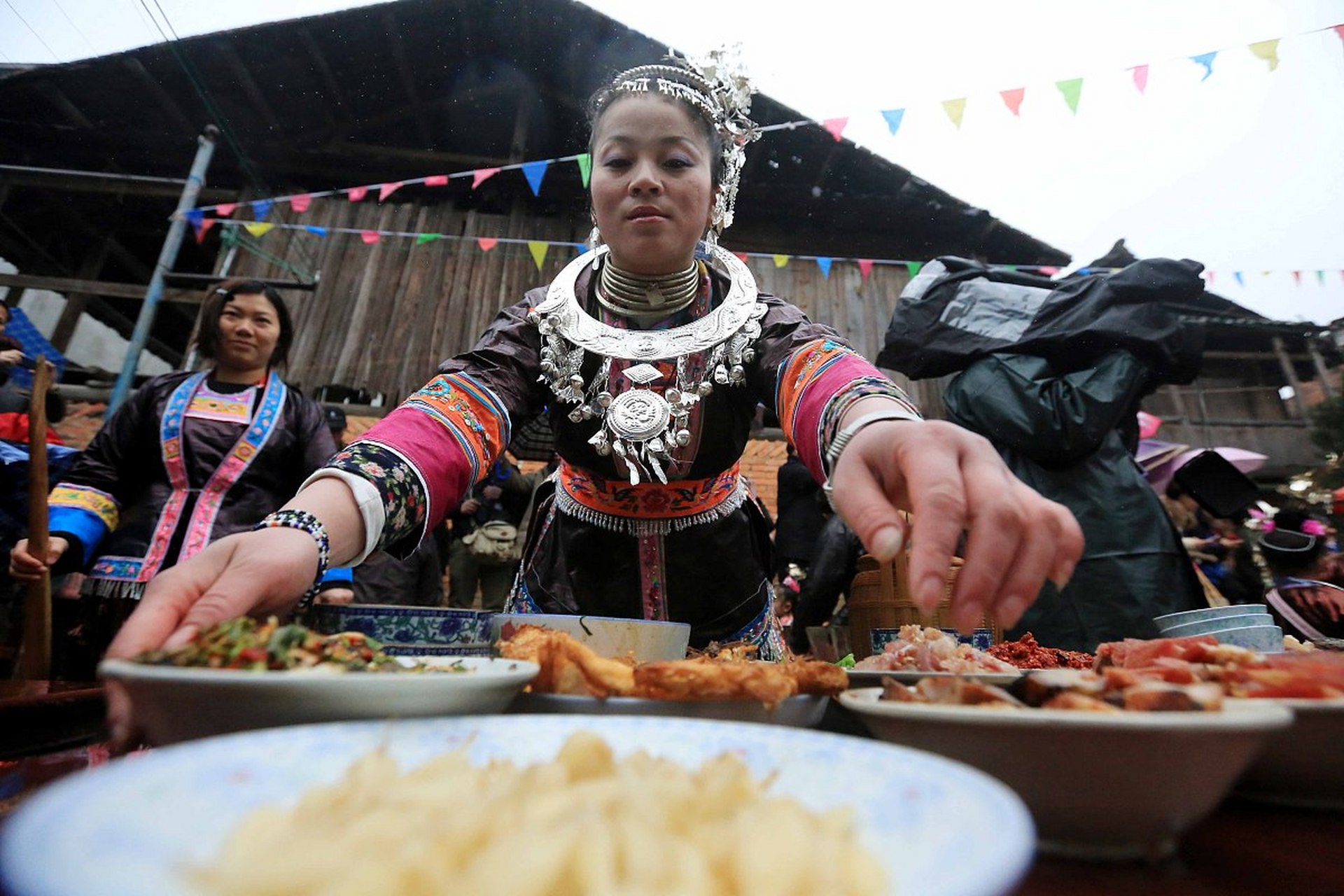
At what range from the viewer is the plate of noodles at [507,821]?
12.8 inches

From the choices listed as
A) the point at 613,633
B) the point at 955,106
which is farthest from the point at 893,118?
the point at 613,633

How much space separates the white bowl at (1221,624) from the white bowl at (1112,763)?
0.90 m

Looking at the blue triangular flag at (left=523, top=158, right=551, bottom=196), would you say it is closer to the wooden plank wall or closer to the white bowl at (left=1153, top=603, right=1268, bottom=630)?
the wooden plank wall

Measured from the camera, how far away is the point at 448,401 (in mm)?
1355

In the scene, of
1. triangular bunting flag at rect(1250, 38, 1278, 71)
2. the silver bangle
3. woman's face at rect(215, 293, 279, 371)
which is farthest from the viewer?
triangular bunting flag at rect(1250, 38, 1278, 71)

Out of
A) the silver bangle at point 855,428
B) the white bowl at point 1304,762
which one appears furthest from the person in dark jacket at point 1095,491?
the white bowl at point 1304,762

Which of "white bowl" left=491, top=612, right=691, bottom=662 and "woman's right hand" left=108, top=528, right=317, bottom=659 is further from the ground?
"woman's right hand" left=108, top=528, right=317, bottom=659

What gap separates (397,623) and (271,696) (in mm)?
310

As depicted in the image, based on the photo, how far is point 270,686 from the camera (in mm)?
541

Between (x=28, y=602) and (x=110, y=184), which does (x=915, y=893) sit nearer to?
(x=28, y=602)

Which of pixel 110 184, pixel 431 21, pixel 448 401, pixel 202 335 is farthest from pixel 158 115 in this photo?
pixel 448 401

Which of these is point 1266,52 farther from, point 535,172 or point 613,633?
point 613,633

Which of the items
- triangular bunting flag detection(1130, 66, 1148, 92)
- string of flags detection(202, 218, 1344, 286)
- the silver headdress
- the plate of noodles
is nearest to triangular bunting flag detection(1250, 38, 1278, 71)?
triangular bunting flag detection(1130, 66, 1148, 92)

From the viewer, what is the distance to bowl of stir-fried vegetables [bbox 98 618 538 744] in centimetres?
54
